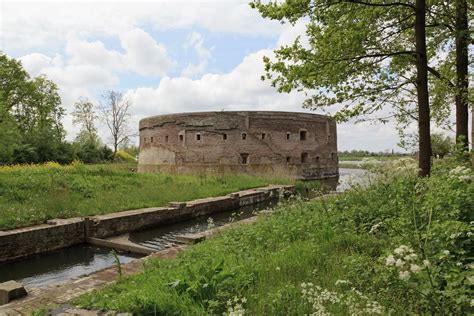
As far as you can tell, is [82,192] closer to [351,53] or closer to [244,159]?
[351,53]

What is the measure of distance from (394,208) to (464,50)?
5.67 meters

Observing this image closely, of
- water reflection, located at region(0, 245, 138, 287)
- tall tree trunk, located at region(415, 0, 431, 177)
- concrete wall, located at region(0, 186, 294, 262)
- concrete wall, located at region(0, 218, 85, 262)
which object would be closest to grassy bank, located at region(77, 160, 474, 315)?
tall tree trunk, located at region(415, 0, 431, 177)

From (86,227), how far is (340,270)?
7848mm

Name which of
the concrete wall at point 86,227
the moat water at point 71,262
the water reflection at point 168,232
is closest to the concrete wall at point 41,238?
the concrete wall at point 86,227

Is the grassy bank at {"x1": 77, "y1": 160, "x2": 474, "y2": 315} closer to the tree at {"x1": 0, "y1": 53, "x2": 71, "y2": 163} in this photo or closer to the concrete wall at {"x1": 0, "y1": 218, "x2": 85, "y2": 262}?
the concrete wall at {"x1": 0, "y1": 218, "x2": 85, "y2": 262}

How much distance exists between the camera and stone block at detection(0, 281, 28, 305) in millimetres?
4383

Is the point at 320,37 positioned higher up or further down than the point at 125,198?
higher up

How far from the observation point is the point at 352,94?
726 centimetres

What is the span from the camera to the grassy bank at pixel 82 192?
31.1ft

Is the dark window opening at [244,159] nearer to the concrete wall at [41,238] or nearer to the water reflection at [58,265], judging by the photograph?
the concrete wall at [41,238]

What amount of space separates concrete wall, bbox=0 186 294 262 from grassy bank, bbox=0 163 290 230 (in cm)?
64

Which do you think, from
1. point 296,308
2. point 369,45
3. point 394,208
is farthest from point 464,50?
point 296,308

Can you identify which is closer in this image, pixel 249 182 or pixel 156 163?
pixel 249 182

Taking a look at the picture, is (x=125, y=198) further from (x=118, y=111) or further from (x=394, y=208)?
(x=118, y=111)
